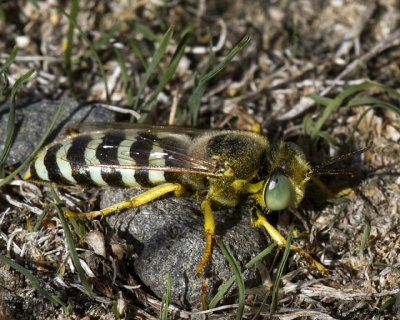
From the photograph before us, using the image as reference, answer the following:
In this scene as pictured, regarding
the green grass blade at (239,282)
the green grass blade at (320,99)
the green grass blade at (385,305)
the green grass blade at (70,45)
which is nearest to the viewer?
the green grass blade at (239,282)

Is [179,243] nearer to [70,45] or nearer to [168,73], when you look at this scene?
[168,73]

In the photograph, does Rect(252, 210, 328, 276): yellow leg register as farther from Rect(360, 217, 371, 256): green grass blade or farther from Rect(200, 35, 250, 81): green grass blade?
Rect(200, 35, 250, 81): green grass blade

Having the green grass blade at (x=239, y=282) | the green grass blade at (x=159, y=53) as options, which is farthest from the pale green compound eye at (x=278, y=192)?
the green grass blade at (x=159, y=53)

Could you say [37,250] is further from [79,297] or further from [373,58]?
[373,58]

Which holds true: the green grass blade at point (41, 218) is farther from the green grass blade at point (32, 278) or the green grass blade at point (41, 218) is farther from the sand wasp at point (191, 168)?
the green grass blade at point (32, 278)

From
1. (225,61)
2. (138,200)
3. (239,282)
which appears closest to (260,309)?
(239,282)

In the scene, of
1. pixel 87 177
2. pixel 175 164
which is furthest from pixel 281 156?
pixel 87 177

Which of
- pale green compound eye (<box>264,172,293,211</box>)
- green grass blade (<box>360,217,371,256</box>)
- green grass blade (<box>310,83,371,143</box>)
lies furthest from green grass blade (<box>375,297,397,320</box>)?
green grass blade (<box>310,83,371,143</box>)

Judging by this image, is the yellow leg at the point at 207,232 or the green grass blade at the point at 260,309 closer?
the green grass blade at the point at 260,309

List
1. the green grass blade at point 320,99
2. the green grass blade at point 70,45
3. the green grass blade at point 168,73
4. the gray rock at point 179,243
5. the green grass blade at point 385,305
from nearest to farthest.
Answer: the green grass blade at point 385,305
the gray rock at point 179,243
the green grass blade at point 168,73
the green grass blade at point 70,45
the green grass blade at point 320,99
